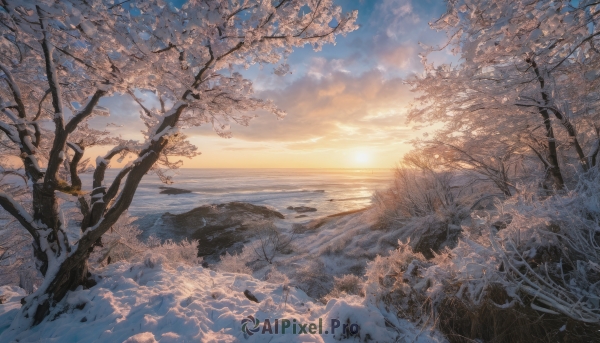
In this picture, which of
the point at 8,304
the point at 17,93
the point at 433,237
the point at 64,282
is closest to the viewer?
the point at 17,93

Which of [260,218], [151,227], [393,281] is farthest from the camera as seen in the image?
[260,218]

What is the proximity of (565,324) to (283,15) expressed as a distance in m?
5.36

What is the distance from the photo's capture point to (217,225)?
75.2 feet

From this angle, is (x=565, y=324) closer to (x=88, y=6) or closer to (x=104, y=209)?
(x=88, y=6)

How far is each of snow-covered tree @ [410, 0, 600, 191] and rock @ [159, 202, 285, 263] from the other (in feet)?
55.2

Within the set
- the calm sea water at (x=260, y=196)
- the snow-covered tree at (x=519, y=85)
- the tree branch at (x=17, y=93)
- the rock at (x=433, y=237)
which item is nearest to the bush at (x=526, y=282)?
the snow-covered tree at (x=519, y=85)

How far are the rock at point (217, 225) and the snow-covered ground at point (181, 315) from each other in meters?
13.4

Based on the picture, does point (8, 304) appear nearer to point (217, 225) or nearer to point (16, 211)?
point (16, 211)

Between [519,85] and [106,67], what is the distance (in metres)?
8.07

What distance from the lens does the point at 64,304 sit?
13.1 ft

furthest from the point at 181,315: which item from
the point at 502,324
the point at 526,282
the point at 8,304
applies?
the point at 526,282

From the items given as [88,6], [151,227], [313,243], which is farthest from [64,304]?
[151,227]

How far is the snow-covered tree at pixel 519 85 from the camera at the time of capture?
292 centimetres

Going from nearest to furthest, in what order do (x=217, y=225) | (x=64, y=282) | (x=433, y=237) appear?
(x=64, y=282) < (x=433, y=237) < (x=217, y=225)
